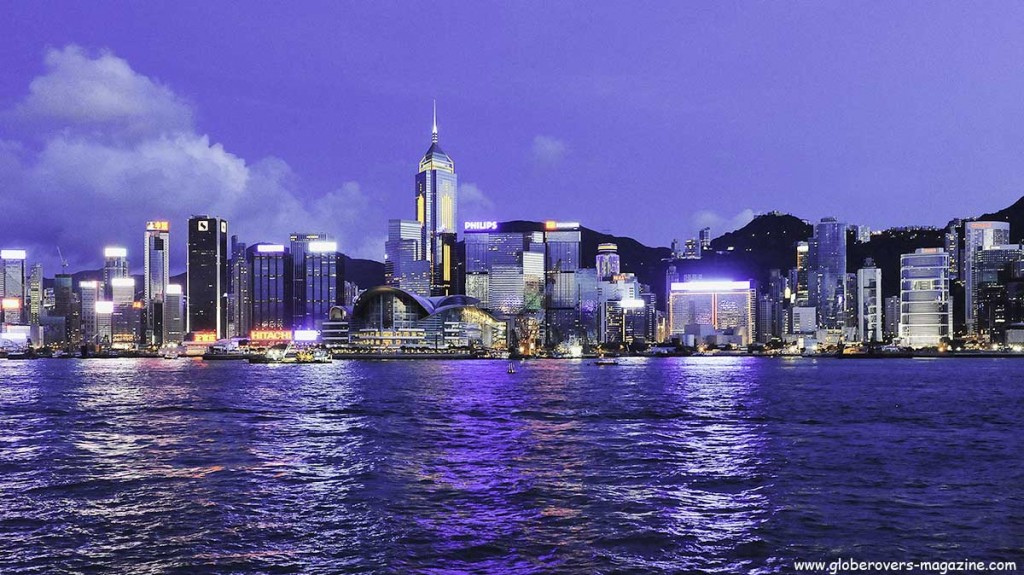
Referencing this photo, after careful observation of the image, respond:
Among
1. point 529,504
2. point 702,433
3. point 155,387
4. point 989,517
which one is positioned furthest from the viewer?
point 155,387

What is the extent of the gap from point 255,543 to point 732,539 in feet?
44.9

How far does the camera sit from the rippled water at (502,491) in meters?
23.2

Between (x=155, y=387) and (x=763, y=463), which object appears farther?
(x=155, y=387)

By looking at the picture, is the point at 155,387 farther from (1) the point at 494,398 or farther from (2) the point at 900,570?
(2) the point at 900,570

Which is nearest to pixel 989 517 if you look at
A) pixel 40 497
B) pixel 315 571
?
pixel 315 571

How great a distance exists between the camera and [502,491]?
3209cm

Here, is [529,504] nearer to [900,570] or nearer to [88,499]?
[900,570]

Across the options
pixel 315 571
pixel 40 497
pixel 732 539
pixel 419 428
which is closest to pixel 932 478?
pixel 732 539

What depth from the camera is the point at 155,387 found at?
107 metres

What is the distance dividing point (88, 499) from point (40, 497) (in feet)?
6.71

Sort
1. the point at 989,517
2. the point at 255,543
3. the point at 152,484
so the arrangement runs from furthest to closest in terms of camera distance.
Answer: the point at 152,484, the point at 989,517, the point at 255,543

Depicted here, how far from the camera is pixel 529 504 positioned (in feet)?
97.0

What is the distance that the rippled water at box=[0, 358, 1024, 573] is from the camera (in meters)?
23.2

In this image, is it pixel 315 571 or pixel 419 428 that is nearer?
pixel 315 571
